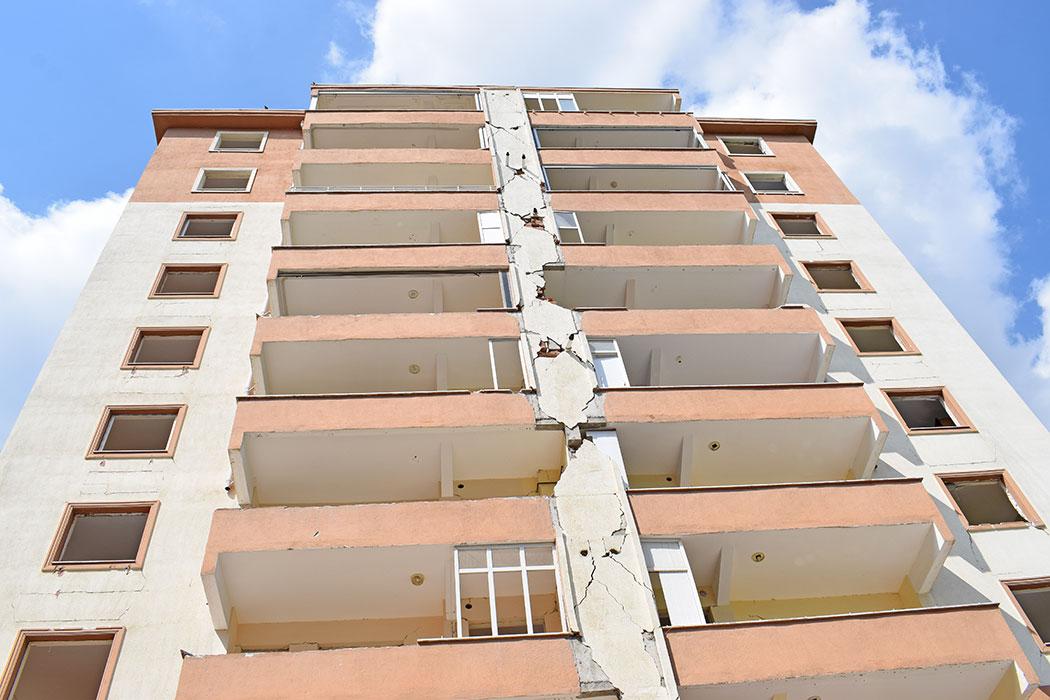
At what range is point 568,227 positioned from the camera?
71.7 ft

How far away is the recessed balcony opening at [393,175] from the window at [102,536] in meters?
11.2

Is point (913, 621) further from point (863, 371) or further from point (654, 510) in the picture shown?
point (863, 371)

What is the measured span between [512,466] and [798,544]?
5.08m

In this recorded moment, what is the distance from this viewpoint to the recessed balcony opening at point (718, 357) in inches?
704

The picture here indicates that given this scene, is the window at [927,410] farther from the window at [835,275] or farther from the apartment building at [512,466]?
the window at [835,275]

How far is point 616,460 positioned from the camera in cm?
1502

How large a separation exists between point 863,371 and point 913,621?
7.90m

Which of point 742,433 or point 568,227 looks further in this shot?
point 568,227

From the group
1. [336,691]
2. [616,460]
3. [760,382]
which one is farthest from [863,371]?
[336,691]

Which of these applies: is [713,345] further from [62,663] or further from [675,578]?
[62,663]

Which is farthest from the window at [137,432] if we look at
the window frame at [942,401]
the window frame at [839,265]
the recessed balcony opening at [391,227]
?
the window frame at [839,265]

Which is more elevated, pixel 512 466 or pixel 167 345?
pixel 167 345

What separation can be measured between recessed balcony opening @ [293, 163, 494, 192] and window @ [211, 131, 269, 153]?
378cm

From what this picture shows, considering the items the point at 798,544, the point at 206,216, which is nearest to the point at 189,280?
the point at 206,216
